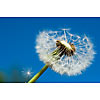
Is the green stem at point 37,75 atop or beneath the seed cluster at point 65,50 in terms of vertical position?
beneath

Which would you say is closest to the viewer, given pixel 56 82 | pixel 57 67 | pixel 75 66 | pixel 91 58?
pixel 57 67

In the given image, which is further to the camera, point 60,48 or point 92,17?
point 92,17

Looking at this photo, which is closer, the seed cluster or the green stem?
the green stem

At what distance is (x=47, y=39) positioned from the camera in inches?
74.5

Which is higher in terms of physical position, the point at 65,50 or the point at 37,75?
the point at 65,50

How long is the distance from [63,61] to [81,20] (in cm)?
109

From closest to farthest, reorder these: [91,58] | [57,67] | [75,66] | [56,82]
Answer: [57,67] < [75,66] < [91,58] < [56,82]

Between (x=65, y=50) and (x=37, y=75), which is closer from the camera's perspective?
(x=37, y=75)

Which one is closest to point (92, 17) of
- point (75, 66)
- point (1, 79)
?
point (75, 66)

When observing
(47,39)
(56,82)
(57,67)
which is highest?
(47,39)

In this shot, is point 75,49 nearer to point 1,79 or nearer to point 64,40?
point 64,40

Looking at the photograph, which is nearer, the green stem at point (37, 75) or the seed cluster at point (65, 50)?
the green stem at point (37, 75)

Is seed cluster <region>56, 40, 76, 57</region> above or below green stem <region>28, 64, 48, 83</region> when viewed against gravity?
above

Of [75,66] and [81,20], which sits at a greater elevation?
[81,20]
